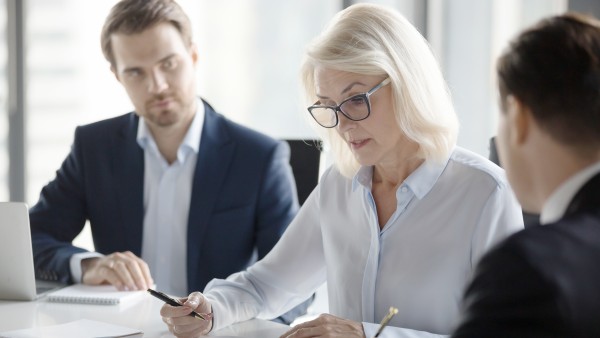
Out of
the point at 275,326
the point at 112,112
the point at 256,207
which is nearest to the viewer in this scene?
the point at 275,326

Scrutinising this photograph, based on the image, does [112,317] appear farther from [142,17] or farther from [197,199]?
[142,17]

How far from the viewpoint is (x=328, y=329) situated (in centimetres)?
204

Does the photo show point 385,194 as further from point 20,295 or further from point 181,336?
point 20,295

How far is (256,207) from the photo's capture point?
3172mm

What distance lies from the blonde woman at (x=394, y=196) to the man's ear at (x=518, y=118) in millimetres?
864

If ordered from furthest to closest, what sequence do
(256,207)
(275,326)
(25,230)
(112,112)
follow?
(112,112), (256,207), (25,230), (275,326)

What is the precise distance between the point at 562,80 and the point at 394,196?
1178mm

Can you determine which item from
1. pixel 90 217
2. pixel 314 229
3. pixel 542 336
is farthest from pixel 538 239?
pixel 90 217

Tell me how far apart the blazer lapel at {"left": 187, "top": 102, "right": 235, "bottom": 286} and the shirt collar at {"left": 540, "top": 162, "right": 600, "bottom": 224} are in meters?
1.97

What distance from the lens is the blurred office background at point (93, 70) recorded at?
5.57 m

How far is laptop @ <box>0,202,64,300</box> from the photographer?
99.7 inches

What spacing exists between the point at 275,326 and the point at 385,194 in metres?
0.47

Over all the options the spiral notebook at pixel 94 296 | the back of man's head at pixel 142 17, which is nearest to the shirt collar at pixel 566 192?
the spiral notebook at pixel 94 296

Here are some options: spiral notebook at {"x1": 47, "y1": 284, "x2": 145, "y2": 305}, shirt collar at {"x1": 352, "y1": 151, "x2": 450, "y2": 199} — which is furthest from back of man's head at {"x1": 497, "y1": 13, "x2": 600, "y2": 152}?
spiral notebook at {"x1": 47, "y1": 284, "x2": 145, "y2": 305}
